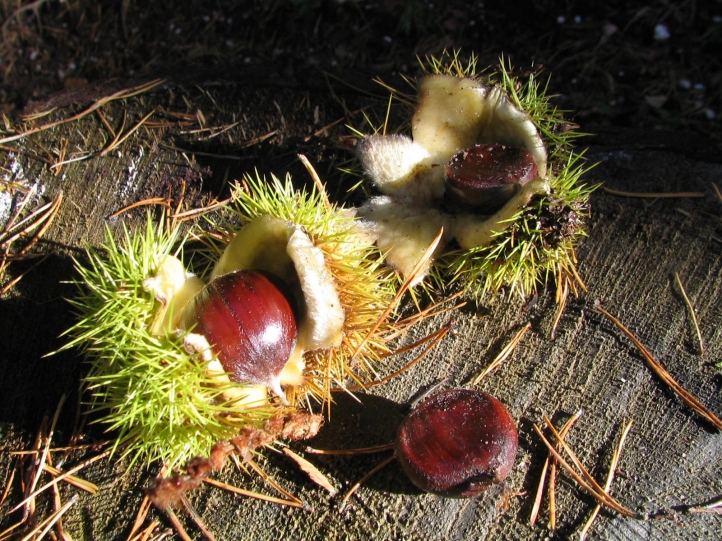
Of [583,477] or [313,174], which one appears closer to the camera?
[583,477]

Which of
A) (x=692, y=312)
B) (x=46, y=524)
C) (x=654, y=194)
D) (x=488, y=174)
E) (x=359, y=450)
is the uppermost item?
(x=488, y=174)

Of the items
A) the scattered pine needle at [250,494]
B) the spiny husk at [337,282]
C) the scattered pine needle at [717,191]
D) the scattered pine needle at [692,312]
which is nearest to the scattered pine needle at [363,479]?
the scattered pine needle at [250,494]

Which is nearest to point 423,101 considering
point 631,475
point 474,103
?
point 474,103

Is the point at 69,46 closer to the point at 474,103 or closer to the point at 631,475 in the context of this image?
the point at 474,103

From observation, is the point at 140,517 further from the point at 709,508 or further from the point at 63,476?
the point at 709,508

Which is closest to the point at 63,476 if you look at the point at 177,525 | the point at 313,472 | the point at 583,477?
the point at 177,525

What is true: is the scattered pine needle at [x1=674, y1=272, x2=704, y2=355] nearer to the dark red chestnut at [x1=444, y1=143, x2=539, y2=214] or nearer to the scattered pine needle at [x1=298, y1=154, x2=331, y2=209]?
the dark red chestnut at [x1=444, y1=143, x2=539, y2=214]
